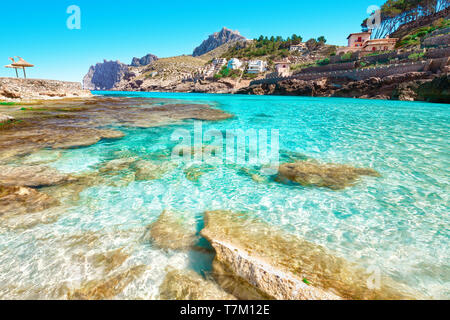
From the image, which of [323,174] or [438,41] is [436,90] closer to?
[438,41]

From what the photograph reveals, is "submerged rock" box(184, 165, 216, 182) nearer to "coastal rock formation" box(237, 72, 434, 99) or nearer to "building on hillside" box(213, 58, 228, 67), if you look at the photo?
"coastal rock formation" box(237, 72, 434, 99)

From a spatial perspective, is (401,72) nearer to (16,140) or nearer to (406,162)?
(406,162)

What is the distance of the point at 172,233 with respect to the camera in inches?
132

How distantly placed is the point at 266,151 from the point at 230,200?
12.8ft

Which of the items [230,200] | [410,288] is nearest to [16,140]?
[230,200]

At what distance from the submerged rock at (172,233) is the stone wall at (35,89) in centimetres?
2805

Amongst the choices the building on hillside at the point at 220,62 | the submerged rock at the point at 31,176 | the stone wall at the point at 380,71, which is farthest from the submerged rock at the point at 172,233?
the building on hillside at the point at 220,62

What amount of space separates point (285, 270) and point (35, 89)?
35.7 m

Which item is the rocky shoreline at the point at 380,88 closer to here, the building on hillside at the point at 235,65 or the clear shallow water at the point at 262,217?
the clear shallow water at the point at 262,217

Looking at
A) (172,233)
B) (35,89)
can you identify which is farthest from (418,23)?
(35,89)

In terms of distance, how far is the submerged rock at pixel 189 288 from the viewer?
2.26m

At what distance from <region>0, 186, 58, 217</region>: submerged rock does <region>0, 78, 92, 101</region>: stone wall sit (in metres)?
25.4

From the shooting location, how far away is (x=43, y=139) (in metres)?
8.28

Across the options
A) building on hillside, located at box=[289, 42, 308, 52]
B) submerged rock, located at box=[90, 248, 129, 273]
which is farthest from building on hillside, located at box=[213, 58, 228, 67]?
submerged rock, located at box=[90, 248, 129, 273]
